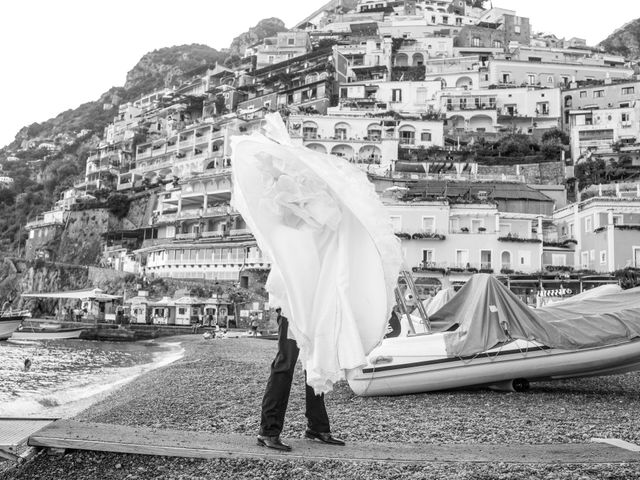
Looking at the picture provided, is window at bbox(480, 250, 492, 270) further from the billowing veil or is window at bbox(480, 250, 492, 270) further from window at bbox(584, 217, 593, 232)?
the billowing veil

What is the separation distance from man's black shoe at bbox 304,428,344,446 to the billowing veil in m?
0.94

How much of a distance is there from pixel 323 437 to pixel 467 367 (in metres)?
4.97

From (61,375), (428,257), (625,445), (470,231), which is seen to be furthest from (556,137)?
(625,445)

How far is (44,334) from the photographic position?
38438mm

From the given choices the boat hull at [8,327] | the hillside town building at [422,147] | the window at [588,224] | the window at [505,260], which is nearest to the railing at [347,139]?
the hillside town building at [422,147]

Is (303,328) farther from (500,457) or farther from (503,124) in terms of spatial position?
(503,124)

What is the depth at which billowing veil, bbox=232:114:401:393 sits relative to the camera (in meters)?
4.46

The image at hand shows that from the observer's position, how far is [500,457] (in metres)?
4.45

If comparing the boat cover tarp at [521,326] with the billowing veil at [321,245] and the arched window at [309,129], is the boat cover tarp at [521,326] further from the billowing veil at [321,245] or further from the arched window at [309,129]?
the arched window at [309,129]

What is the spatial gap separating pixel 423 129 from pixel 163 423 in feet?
212

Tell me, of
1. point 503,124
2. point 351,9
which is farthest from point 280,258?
point 351,9

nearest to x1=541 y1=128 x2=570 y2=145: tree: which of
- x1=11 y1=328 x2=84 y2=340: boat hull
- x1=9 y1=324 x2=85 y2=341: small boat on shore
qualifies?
x1=9 y1=324 x2=85 y2=341: small boat on shore

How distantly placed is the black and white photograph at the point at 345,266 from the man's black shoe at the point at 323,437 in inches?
1.3

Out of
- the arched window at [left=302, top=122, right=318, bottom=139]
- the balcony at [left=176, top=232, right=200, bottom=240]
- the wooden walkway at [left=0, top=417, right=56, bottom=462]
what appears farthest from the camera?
the arched window at [left=302, top=122, right=318, bottom=139]
